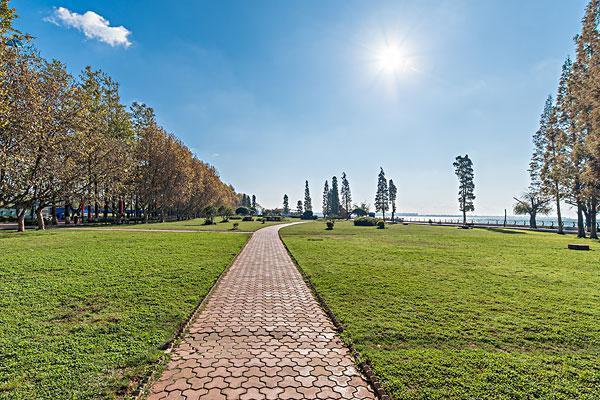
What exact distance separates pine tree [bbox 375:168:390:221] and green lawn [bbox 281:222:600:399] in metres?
68.6

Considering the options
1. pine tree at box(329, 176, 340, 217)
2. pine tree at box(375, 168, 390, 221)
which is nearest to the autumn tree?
pine tree at box(375, 168, 390, 221)

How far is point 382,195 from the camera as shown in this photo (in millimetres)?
78438

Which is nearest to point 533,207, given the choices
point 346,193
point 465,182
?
point 465,182

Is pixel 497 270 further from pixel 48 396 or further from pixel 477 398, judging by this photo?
pixel 48 396

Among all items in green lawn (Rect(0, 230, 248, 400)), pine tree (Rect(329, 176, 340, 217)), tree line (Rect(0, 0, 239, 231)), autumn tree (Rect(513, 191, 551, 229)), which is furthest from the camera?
pine tree (Rect(329, 176, 340, 217))

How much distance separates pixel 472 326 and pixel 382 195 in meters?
75.8

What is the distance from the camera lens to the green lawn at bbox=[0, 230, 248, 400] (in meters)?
3.44

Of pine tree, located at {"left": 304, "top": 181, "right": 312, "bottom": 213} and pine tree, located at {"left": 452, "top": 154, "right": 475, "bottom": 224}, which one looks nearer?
pine tree, located at {"left": 452, "top": 154, "right": 475, "bottom": 224}

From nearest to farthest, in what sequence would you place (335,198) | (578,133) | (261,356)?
(261,356) → (578,133) → (335,198)

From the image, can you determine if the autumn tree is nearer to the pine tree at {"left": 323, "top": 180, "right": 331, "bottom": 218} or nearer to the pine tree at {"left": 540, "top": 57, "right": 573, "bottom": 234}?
the pine tree at {"left": 540, "top": 57, "right": 573, "bottom": 234}

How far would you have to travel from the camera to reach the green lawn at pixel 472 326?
3445mm

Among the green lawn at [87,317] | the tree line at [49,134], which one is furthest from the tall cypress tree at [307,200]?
the green lawn at [87,317]

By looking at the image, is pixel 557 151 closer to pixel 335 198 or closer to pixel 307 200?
pixel 335 198

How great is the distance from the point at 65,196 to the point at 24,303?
2100 centimetres
